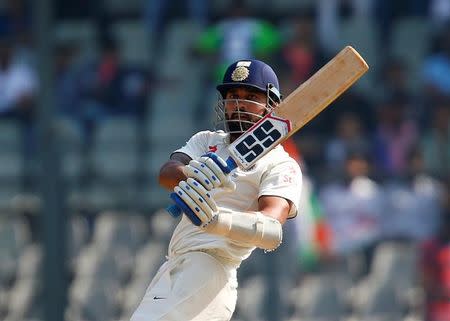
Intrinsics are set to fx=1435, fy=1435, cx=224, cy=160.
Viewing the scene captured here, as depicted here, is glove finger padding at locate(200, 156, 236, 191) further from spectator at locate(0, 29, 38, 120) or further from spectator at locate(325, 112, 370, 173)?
spectator at locate(0, 29, 38, 120)

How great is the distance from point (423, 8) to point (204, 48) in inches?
89.6

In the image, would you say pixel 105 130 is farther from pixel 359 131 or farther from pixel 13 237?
pixel 359 131

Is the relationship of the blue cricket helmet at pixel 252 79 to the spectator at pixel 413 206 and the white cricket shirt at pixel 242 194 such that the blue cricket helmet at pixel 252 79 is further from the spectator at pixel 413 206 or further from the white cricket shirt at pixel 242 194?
the spectator at pixel 413 206

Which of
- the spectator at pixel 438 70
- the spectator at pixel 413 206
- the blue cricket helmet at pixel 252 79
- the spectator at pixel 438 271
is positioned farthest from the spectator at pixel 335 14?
the blue cricket helmet at pixel 252 79

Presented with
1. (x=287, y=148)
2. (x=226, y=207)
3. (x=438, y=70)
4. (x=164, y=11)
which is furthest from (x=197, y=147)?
(x=164, y=11)

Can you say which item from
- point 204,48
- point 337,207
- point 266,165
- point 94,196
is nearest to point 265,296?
point 337,207

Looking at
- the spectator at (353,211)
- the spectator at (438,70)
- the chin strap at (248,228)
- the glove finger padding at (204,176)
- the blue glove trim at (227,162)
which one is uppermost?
the spectator at (438,70)

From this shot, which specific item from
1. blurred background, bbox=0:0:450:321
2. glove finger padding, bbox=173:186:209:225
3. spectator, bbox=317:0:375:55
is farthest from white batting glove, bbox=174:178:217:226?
spectator, bbox=317:0:375:55

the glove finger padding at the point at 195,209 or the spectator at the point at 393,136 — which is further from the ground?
the spectator at the point at 393,136

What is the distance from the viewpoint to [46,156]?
11086mm

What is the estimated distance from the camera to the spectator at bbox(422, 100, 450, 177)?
1188 cm

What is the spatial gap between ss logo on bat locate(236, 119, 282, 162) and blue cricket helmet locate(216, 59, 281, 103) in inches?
11.6

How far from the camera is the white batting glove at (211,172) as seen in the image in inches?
221

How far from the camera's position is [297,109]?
5926mm
